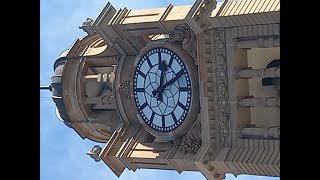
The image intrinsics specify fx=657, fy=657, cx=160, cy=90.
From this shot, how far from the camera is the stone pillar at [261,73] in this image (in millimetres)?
15305

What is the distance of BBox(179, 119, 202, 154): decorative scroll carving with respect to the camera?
54.6ft

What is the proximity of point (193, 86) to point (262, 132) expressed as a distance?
2.26m

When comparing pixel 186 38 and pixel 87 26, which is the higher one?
pixel 87 26

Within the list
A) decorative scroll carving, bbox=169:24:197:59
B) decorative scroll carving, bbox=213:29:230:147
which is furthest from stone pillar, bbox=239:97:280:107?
decorative scroll carving, bbox=169:24:197:59

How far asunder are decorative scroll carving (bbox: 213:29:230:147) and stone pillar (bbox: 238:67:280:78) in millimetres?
431

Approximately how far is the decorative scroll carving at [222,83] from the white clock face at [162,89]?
3.28 ft

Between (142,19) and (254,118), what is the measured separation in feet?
13.3

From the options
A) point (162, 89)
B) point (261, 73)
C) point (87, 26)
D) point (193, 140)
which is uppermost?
point (87, 26)

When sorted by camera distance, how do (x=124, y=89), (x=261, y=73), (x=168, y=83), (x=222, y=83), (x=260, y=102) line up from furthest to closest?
(x=124, y=89) < (x=168, y=83) < (x=222, y=83) < (x=260, y=102) < (x=261, y=73)

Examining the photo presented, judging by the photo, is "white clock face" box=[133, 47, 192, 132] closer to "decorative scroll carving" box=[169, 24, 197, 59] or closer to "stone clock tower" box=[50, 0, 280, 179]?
"stone clock tower" box=[50, 0, 280, 179]

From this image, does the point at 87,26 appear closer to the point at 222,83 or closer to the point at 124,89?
the point at 124,89

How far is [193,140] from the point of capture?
16828 millimetres

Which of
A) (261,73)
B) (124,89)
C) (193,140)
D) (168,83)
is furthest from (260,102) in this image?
(124,89)

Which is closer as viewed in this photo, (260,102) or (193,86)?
(260,102)
